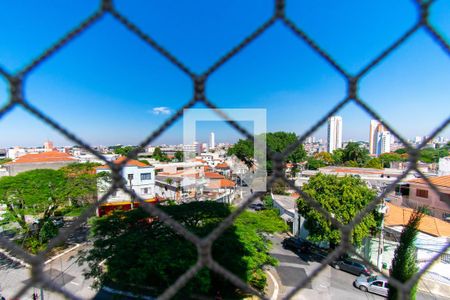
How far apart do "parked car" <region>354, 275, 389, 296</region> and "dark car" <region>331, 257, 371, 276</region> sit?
34 centimetres

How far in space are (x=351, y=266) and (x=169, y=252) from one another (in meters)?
3.58

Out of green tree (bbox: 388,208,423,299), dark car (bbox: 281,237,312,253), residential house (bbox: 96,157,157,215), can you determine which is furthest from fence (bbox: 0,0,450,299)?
residential house (bbox: 96,157,157,215)

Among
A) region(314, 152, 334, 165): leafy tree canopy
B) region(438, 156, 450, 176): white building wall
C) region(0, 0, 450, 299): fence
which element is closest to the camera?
region(0, 0, 450, 299): fence

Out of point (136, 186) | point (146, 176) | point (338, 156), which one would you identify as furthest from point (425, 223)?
point (338, 156)

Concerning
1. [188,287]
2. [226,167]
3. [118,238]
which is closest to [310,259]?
[188,287]

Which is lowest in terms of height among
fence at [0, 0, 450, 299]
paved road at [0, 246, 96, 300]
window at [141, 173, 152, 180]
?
paved road at [0, 246, 96, 300]

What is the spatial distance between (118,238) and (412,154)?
126 inches

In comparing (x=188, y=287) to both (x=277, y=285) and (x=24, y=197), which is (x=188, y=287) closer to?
(x=277, y=285)

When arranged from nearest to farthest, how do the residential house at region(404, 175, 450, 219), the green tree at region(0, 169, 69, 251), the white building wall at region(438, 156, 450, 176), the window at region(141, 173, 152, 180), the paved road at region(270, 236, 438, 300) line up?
the paved road at region(270, 236, 438, 300) → the green tree at region(0, 169, 69, 251) → the residential house at region(404, 175, 450, 219) → the window at region(141, 173, 152, 180) → the white building wall at region(438, 156, 450, 176)

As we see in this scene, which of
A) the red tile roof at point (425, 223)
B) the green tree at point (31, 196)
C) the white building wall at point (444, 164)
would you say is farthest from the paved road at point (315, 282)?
the white building wall at point (444, 164)

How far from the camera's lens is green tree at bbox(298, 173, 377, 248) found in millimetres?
4203

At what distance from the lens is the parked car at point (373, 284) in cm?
374

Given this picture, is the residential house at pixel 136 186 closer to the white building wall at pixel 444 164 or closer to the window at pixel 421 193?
the window at pixel 421 193

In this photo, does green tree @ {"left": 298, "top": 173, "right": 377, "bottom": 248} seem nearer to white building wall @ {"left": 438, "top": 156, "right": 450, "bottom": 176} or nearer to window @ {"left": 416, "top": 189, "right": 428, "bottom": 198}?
window @ {"left": 416, "top": 189, "right": 428, "bottom": 198}
